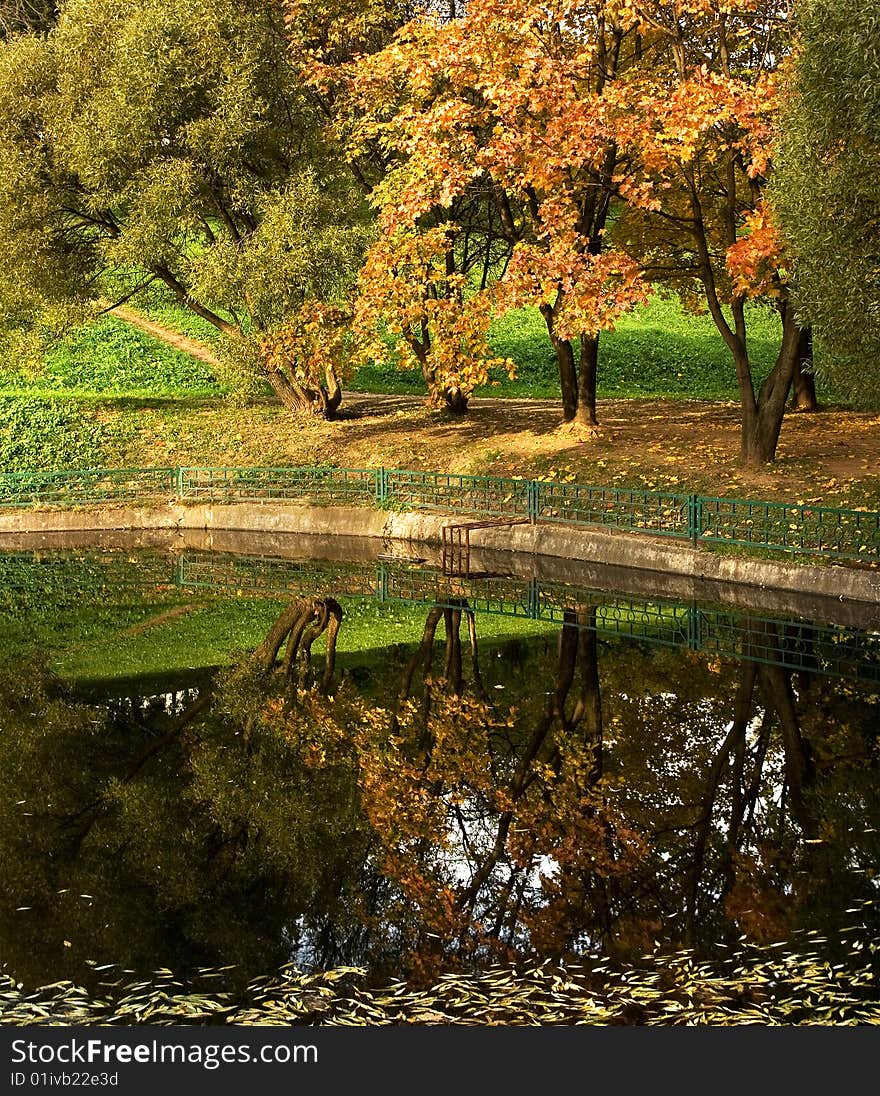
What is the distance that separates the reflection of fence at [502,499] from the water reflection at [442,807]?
132 inches

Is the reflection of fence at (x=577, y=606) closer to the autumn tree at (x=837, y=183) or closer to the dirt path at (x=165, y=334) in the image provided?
the autumn tree at (x=837, y=183)

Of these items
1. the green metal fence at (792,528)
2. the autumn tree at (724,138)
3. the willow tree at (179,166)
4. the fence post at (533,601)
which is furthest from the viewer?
the willow tree at (179,166)

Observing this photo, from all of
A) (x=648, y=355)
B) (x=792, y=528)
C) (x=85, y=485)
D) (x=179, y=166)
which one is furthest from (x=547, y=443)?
(x=648, y=355)

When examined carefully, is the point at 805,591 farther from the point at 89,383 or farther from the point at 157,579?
the point at 89,383

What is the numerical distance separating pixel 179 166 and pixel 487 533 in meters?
12.9

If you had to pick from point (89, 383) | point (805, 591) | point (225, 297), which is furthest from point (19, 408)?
point (805, 591)

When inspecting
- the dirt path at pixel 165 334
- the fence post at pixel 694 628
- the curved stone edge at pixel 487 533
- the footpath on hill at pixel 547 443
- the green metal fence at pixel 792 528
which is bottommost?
the fence post at pixel 694 628

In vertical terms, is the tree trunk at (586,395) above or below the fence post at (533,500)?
above

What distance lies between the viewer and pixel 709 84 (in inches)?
977

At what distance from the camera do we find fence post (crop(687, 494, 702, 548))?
80.2 ft

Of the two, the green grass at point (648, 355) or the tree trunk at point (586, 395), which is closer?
the tree trunk at point (586, 395)

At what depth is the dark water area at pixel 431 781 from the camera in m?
11.2

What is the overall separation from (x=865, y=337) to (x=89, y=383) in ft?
94.6

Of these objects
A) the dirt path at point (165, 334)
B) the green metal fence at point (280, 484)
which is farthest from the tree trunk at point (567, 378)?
the dirt path at point (165, 334)
